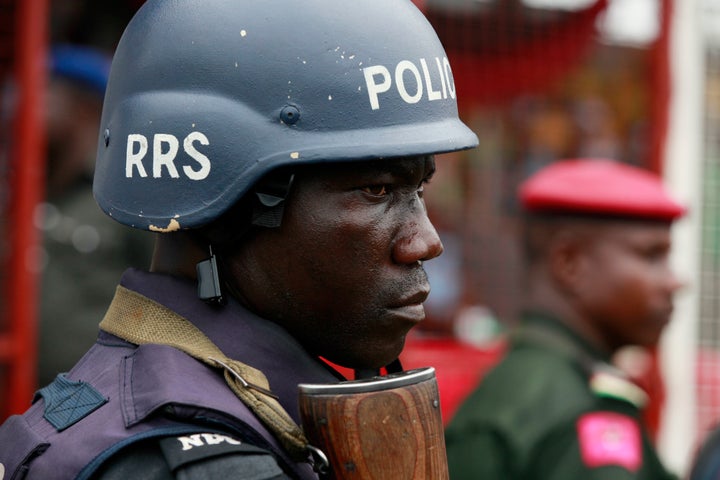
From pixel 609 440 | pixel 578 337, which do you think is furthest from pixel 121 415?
pixel 578 337

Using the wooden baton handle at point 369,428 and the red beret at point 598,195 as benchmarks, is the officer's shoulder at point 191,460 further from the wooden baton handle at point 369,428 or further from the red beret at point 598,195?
the red beret at point 598,195

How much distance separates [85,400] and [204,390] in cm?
19

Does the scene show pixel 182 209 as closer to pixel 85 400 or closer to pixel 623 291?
pixel 85 400

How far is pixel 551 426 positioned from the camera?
3.78 meters

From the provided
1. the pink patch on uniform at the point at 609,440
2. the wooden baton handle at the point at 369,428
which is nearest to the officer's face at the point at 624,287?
the pink patch on uniform at the point at 609,440

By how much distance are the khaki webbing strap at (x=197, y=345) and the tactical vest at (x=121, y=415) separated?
0.02m

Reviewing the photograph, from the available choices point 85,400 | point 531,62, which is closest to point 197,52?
point 85,400

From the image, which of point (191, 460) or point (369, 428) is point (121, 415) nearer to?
point (191, 460)

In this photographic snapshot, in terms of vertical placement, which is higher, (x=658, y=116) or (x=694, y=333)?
(x=658, y=116)

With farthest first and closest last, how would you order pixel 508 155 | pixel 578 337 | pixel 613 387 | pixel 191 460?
pixel 508 155 → pixel 578 337 → pixel 613 387 → pixel 191 460

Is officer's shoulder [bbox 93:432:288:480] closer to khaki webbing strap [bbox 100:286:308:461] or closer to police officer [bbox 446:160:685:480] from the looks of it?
khaki webbing strap [bbox 100:286:308:461]

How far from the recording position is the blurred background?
4582 millimetres

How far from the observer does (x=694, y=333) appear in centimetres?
606

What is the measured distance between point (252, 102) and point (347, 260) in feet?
0.96
